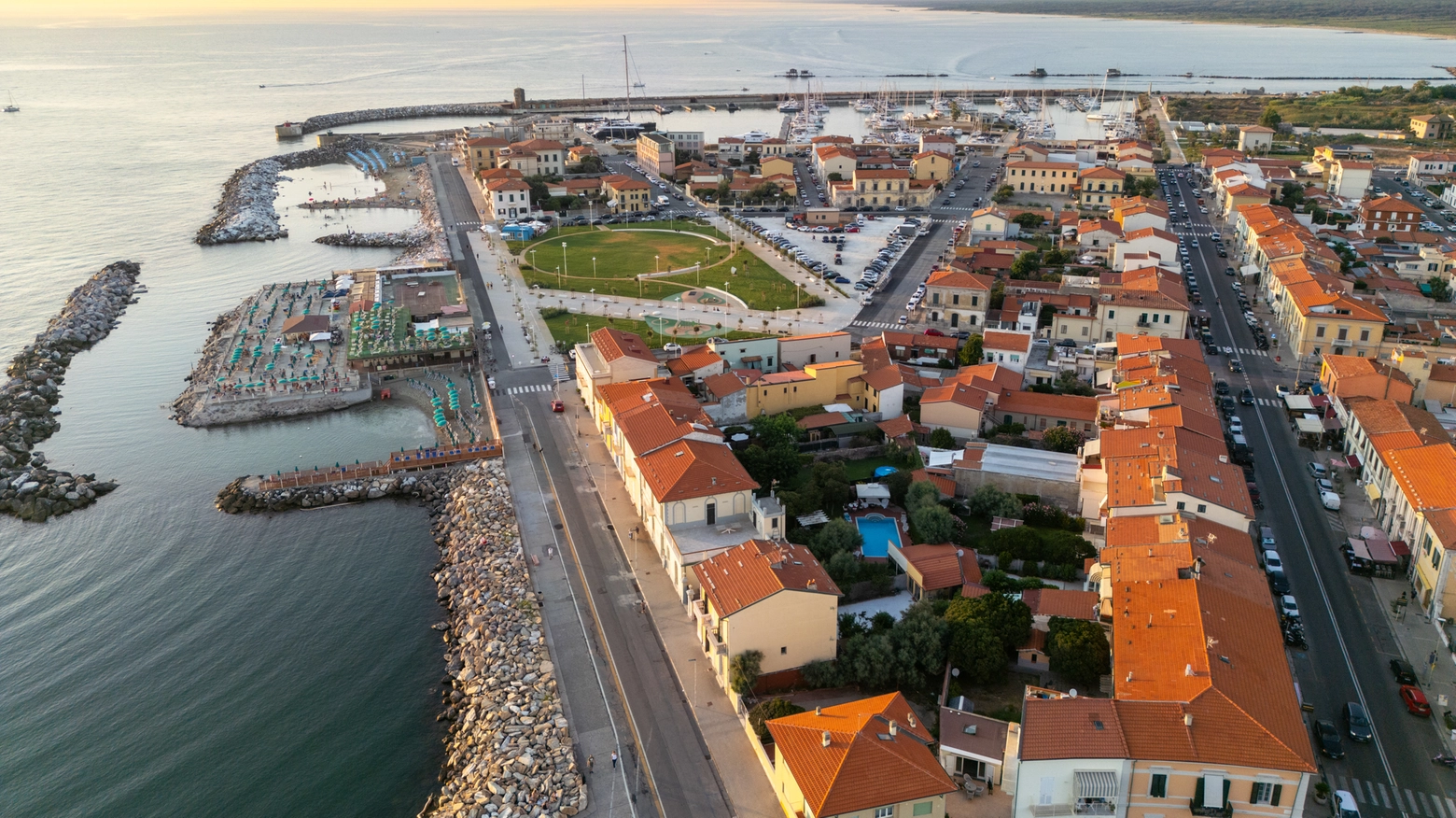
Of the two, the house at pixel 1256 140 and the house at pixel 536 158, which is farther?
the house at pixel 1256 140

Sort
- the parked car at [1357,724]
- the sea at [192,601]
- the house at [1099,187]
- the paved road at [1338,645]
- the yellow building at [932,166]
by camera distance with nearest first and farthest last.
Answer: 1. the paved road at [1338,645]
2. the parked car at [1357,724]
3. the sea at [192,601]
4. the house at [1099,187]
5. the yellow building at [932,166]

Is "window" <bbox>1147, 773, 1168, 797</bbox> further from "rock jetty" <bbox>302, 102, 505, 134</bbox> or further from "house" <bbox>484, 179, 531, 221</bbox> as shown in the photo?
"rock jetty" <bbox>302, 102, 505, 134</bbox>

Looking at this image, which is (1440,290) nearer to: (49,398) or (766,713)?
(766,713)

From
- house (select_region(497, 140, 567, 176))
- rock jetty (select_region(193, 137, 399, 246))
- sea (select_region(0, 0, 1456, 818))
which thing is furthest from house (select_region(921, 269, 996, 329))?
rock jetty (select_region(193, 137, 399, 246))

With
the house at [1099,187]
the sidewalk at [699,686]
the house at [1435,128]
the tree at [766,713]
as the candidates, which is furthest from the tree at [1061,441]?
the house at [1435,128]

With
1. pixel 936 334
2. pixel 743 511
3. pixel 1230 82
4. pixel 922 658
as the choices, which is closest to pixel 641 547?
pixel 743 511

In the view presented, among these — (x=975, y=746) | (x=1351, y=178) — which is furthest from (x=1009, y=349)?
(x=1351, y=178)

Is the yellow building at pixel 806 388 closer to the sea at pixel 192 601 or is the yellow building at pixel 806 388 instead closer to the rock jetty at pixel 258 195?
the sea at pixel 192 601
